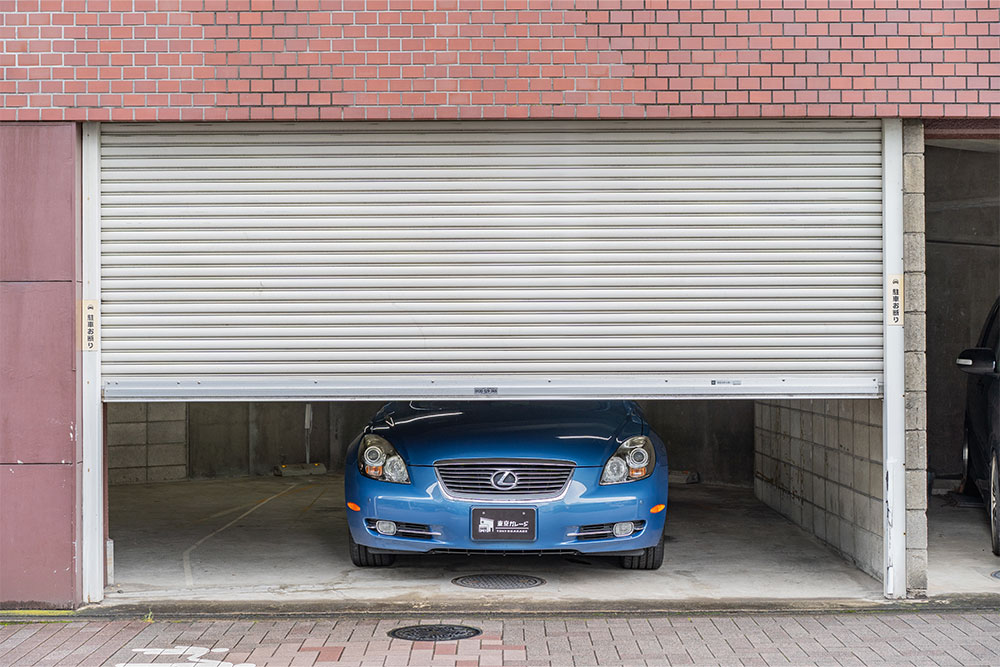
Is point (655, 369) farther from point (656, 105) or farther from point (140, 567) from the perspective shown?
point (140, 567)

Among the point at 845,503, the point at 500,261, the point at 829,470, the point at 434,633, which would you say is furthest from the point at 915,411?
the point at 434,633

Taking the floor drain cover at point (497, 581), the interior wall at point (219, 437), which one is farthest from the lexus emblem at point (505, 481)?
the interior wall at point (219, 437)

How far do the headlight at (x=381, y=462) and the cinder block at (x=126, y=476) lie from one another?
19.3 ft

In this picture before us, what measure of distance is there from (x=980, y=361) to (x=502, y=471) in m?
3.64

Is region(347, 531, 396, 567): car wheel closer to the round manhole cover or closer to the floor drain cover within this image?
the floor drain cover

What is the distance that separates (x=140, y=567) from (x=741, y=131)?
16.0ft

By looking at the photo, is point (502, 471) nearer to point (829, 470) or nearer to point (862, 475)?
point (862, 475)

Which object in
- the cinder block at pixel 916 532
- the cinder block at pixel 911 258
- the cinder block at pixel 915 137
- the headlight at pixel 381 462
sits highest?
the cinder block at pixel 915 137

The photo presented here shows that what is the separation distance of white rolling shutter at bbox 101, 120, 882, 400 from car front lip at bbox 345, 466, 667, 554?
25.6 inches

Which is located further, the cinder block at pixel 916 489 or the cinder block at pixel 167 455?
the cinder block at pixel 167 455

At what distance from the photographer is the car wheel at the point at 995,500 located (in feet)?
25.5

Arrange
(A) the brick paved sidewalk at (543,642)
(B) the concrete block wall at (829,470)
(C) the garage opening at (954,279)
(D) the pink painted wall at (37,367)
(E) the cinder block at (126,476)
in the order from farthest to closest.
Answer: (E) the cinder block at (126,476), (C) the garage opening at (954,279), (B) the concrete block wall at (829,470), (D) the pink painted wall at (37,367), (A) the brick paved sidewalk at (543,642)

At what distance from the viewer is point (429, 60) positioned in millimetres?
6477

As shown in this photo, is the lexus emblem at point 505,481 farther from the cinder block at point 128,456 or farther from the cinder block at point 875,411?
the cinder block at point 128,456
